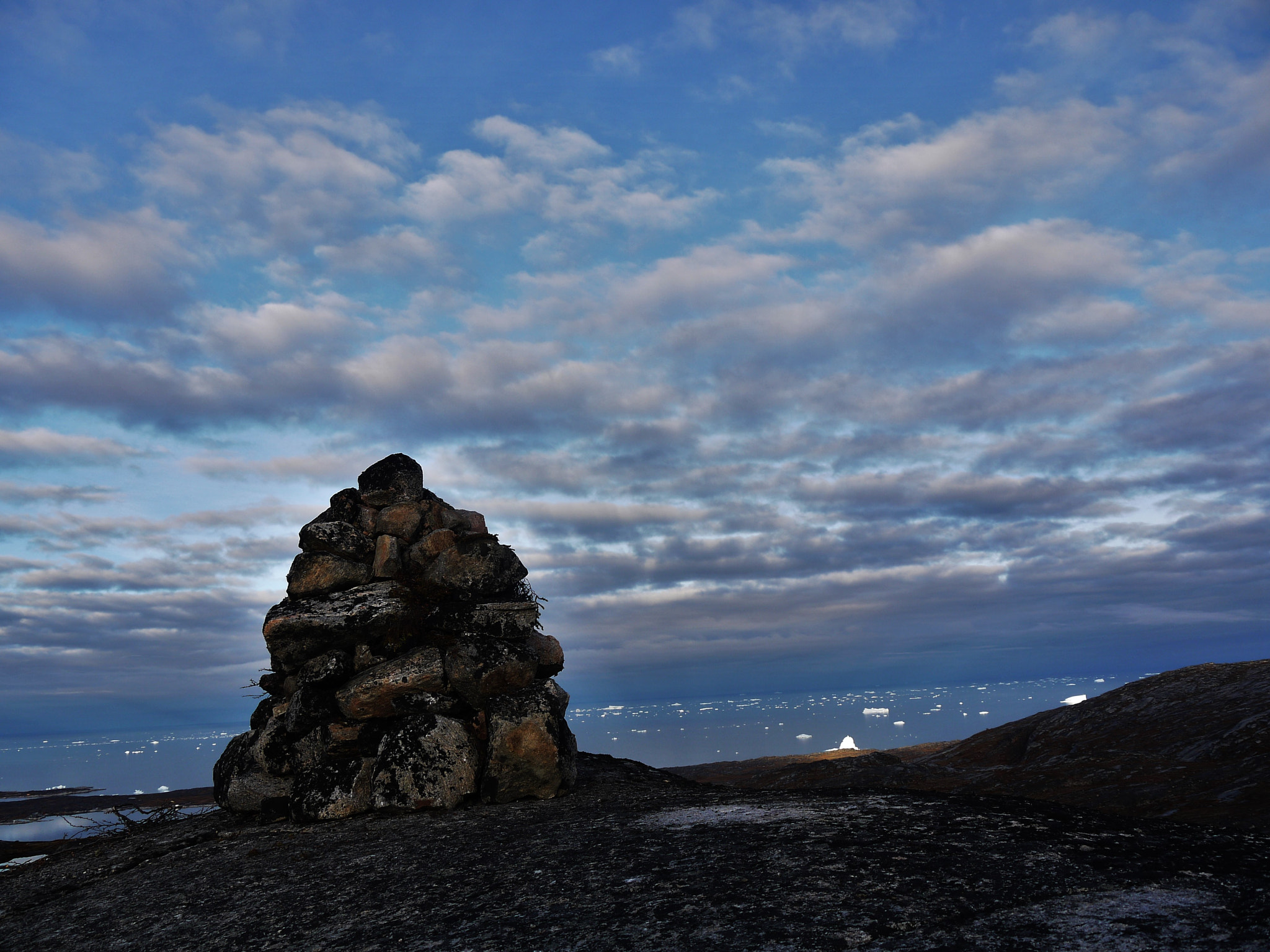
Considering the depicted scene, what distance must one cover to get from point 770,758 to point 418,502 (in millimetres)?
35412

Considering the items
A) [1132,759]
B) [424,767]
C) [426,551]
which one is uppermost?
[426,551]

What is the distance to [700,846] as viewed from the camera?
9383mm

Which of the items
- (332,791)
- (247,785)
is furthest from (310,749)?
(332,791)

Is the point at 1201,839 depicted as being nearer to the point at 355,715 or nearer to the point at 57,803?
the point at 355,715

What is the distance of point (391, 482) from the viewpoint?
19641 mm

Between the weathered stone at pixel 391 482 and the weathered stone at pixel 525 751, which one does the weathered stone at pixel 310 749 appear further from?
the weathered stone at pixel 391 482

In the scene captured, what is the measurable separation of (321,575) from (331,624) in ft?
5.16

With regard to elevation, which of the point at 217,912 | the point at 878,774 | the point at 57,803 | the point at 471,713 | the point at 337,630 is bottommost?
the point at 57,803

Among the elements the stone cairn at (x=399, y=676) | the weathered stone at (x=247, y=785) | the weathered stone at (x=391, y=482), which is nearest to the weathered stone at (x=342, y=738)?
the stone cairn at (x=399, y=676)

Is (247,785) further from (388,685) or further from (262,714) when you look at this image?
(388,685)

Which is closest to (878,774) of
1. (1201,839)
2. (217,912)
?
(1201,839)

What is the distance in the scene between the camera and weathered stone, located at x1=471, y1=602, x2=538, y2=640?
17734 millimetres

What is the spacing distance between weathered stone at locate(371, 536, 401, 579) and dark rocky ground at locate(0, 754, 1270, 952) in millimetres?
6452

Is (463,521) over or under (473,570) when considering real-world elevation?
over
